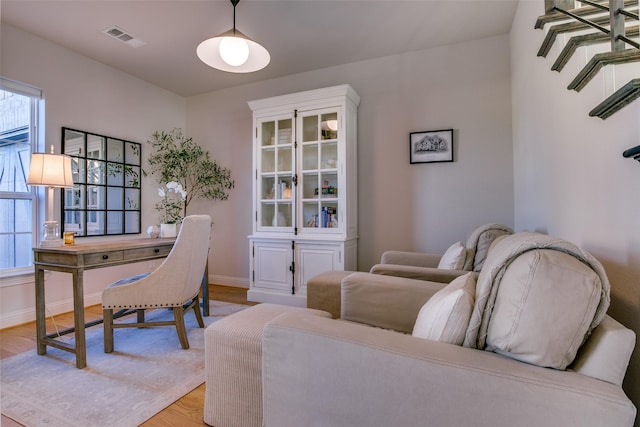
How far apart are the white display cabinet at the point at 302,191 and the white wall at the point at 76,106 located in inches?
61.8

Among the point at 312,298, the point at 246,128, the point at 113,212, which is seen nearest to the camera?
the point at 312,298

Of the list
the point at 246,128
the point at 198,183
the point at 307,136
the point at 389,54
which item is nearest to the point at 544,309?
the point at 307,136

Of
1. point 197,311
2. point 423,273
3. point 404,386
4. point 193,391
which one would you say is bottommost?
point 193,391

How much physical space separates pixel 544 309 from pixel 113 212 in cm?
414

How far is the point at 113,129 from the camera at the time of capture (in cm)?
359

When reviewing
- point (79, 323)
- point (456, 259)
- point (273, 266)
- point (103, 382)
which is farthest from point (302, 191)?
point (103, 382)

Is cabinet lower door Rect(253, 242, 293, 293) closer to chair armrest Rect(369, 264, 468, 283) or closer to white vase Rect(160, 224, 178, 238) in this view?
white vase Rect(160, 224, 178, 238)

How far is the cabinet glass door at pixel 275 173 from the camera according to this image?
3.48 metres

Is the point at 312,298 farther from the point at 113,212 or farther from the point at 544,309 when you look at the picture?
the point at 113,212

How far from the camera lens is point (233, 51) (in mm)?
2025

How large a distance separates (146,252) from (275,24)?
2.31 meters

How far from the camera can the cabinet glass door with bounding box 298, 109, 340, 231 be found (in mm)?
3251

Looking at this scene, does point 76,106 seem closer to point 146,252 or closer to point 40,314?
point 146,252

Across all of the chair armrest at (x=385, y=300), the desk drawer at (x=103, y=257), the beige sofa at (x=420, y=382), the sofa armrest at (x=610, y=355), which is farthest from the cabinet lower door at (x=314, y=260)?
the sofa armrest at (x=610, y=355)
